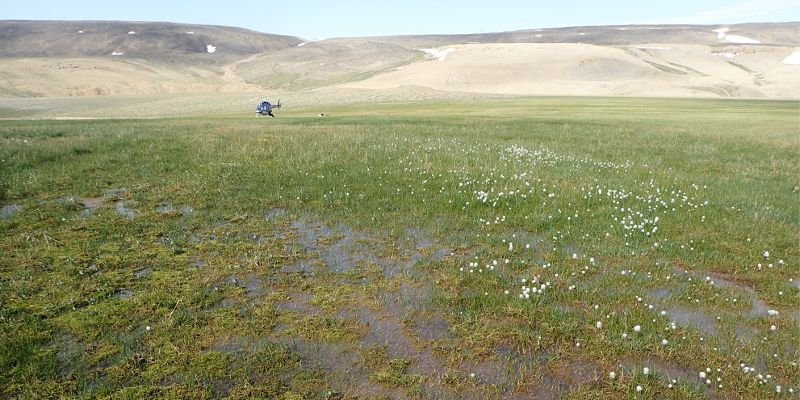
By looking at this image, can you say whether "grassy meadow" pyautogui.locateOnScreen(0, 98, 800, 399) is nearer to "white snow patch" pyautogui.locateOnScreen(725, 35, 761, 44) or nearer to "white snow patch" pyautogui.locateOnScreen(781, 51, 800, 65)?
"white snow patch" pyautogui.locateOnScreen(781, 51, 800, 65)

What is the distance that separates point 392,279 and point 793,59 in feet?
550

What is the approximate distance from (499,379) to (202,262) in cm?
621

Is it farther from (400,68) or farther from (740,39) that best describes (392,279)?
(740,39)

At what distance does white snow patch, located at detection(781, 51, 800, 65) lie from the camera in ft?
414

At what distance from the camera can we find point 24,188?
13531 millimetres

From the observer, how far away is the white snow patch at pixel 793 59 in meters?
126

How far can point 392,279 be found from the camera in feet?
28.2

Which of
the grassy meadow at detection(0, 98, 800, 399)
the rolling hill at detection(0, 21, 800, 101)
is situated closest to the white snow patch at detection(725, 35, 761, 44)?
the rolling hill at detection(0, 21, 800, 101)

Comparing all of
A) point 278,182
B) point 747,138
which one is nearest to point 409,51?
point 747,138

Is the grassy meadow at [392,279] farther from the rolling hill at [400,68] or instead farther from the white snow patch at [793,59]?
the white snow patch at [793,59]

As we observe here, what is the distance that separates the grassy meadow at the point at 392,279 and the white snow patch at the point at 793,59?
487ft

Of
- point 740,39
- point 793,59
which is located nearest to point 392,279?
point 793,59

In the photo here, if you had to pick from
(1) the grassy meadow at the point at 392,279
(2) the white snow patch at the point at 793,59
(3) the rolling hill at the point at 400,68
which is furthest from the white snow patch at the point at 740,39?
(1) the grassy meadow at the point at 392,279

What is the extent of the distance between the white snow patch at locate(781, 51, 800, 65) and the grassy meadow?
148301 millimetres
